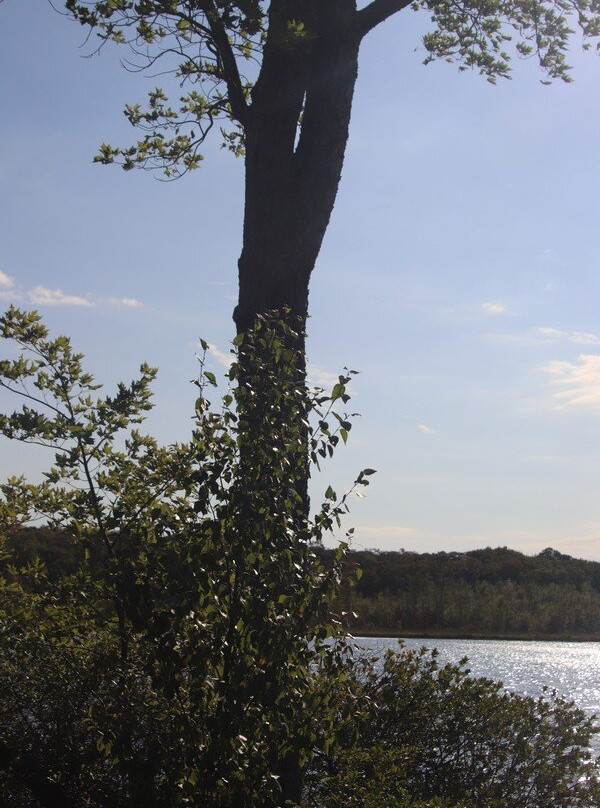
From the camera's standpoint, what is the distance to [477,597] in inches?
2694

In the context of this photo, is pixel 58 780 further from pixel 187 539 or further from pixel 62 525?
pixel 187 539

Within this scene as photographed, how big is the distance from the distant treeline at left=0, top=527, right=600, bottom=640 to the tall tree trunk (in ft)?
187

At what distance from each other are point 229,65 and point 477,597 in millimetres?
63731

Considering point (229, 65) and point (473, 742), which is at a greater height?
point (229, 65)

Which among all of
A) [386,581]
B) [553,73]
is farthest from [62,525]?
[386,581]

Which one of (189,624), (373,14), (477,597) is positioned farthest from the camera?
(477,597)

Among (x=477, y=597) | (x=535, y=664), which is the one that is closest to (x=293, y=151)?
(x=535, y=664)

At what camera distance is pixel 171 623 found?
15.9 ft

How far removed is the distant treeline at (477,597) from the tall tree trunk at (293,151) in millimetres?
56321

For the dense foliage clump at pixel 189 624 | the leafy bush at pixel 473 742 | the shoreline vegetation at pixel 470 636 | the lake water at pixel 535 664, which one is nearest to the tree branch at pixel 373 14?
the dense foliage clump at pixel 189 624

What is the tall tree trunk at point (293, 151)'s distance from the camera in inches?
279

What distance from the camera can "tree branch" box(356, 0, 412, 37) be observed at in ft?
25.0

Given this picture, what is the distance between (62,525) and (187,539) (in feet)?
5.61

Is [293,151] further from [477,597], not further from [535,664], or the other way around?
[477,597]
